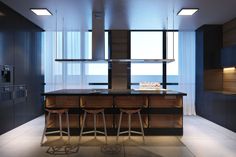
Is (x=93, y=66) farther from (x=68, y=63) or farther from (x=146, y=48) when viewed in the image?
(x=146, y=48)

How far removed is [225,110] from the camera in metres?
5.81

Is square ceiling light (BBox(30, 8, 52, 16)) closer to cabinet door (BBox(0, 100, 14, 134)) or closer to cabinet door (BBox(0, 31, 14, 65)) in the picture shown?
cabinet door (BBox(0, 31, 14, 65))

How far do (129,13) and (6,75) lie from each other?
10.8 feet

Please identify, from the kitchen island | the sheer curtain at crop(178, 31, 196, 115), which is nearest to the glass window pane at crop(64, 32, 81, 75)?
the kitchen island

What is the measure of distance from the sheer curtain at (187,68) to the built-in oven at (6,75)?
5.18 metres

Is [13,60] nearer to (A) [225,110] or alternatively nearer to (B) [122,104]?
(B) [122,104]

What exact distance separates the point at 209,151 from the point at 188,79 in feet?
13.6

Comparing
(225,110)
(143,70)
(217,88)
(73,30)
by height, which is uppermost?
(73,30)

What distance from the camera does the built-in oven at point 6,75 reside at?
5.27 m

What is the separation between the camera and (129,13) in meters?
6.02

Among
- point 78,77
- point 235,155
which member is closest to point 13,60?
point 78,77

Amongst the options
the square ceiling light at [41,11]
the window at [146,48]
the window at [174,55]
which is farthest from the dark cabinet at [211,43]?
the square ceiling light at [41,11]

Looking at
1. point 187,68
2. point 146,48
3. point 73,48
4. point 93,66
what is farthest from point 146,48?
point 73,48

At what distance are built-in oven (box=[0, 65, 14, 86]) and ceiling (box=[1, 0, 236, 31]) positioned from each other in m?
1.42
